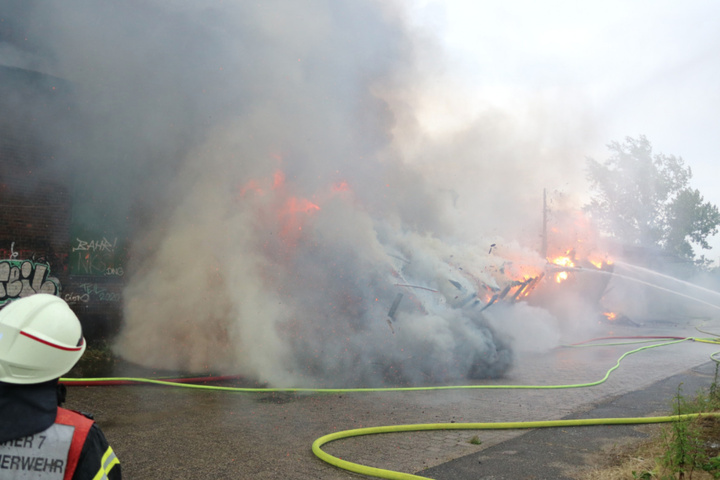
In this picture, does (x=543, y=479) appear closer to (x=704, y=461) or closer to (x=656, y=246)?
(x=704, y=461)

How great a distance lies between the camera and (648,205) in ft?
135

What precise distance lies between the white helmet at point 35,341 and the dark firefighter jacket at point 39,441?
0.07 meters

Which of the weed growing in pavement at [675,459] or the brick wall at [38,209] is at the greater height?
the brick wall at [38,209]

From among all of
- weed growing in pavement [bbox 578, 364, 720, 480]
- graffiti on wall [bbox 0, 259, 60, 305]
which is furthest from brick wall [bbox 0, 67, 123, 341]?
weed growing in pavement [bbox 578, 364, 720, 480]

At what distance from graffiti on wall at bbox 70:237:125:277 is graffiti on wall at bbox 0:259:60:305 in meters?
0.50

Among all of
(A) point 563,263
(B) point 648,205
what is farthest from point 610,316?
(B) point 648,205

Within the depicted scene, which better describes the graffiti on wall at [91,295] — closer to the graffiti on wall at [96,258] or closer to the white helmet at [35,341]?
the graffiti on wall at [96,258]

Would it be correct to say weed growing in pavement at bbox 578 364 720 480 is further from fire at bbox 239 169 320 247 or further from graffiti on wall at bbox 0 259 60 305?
graffiti on wall at bbox 0 259 60 305

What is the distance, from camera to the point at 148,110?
1084 centimetres

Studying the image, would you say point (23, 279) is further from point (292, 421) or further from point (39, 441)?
point (39, 441)

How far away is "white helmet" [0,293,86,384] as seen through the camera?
1552 mm

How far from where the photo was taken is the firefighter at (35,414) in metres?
1.56

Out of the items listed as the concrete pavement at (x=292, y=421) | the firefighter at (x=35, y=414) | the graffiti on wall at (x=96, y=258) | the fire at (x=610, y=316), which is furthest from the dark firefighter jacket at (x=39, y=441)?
the fire at (x=610, y=316)

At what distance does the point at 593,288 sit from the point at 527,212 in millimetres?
6795
